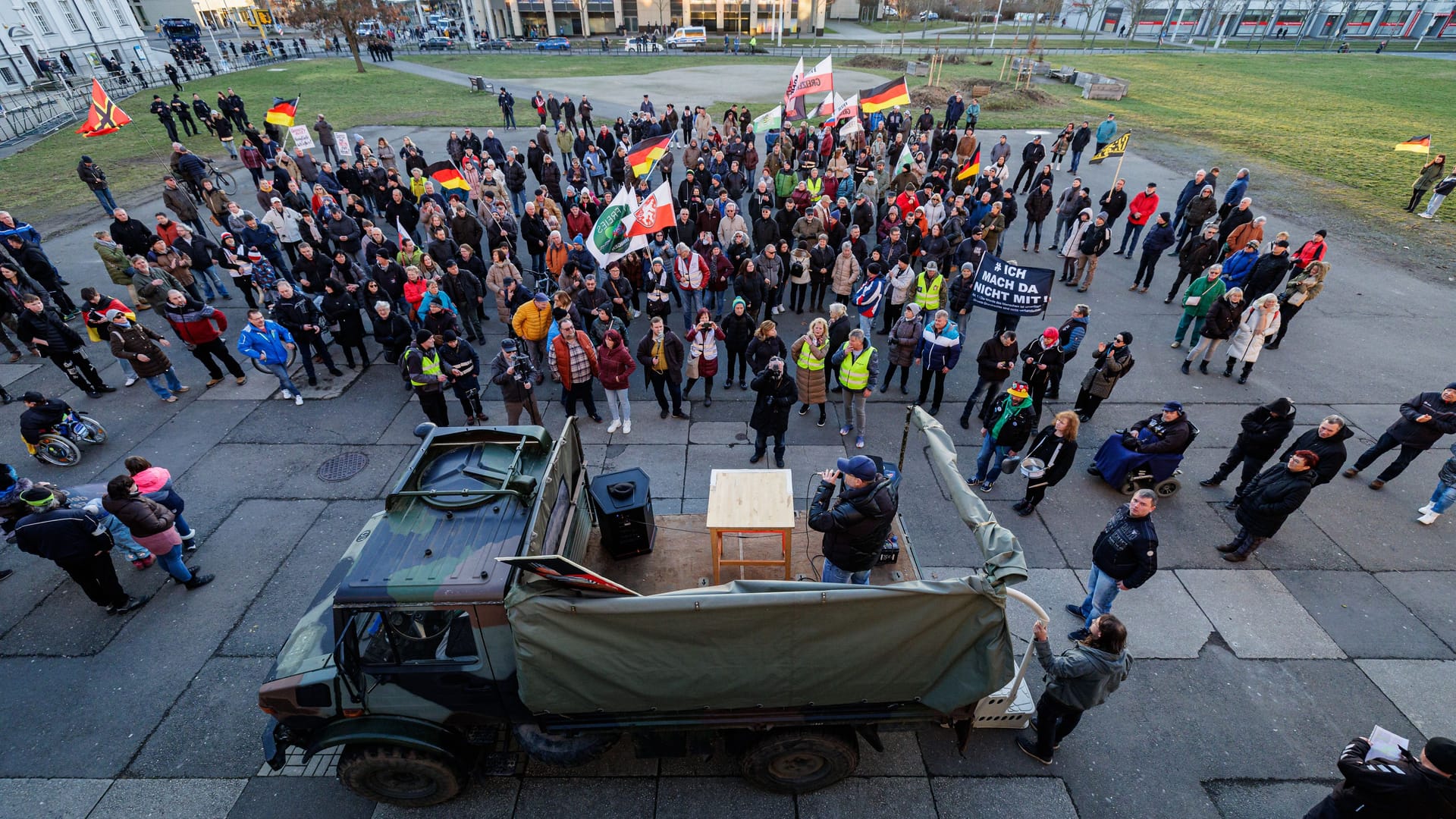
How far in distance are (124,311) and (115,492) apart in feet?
18.9

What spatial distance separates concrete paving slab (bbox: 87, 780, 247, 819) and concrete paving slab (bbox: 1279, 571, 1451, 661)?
11160 millimetres

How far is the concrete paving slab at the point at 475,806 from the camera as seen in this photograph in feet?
17.7

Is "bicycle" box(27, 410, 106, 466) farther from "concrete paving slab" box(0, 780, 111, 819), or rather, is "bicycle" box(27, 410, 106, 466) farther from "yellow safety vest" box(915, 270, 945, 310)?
"yellow safety vest" box(915, 270, 945, 310)

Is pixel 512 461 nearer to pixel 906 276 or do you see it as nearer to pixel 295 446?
pixel 295 446

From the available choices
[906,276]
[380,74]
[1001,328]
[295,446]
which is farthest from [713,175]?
[380,74]

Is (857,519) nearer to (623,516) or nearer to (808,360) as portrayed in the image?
(623,516)

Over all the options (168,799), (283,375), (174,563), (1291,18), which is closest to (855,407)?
(168,799)

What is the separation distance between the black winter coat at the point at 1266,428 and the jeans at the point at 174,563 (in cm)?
1318

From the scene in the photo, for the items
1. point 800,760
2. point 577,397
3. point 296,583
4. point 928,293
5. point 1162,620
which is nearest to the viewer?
point 800,760

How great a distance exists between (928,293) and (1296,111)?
36.8m

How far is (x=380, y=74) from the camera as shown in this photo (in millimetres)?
46156

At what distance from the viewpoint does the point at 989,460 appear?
8867 mm

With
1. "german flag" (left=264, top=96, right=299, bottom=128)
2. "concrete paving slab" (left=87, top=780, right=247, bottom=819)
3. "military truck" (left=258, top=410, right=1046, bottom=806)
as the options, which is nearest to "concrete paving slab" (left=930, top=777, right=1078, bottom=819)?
"military truck" (left=258, top=410, right=1046, bottom=806)

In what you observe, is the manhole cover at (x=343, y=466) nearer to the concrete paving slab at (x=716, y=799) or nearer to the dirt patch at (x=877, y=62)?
the concrete paving slab at (x=716, y=799)
